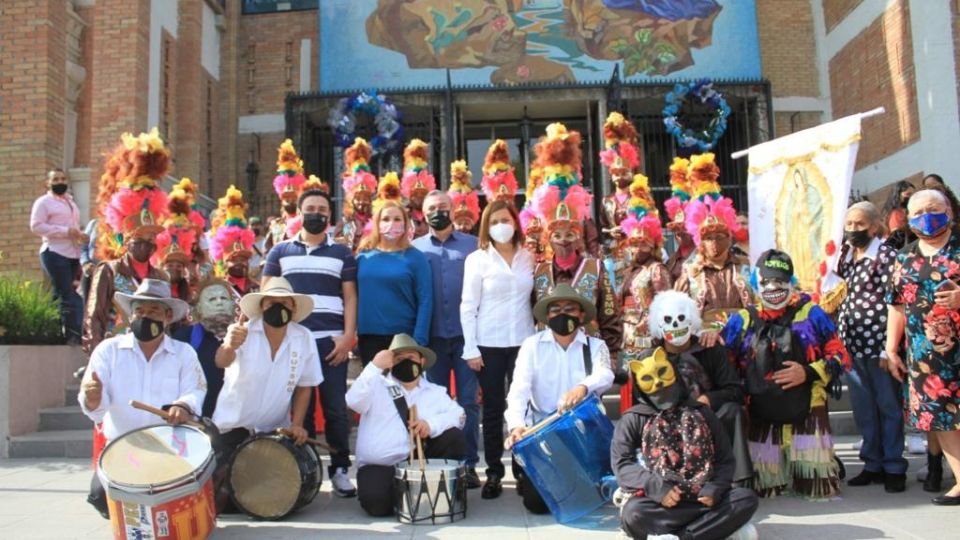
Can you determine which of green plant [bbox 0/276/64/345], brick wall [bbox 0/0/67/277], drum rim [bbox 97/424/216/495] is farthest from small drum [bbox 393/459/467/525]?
brick wall [bbox 0/0/67/277]

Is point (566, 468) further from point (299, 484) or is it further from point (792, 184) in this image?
point (792, 184)

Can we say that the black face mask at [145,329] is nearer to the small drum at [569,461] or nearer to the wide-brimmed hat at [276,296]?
the wide-brimmed hat at [276,296]

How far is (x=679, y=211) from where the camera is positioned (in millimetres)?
7934

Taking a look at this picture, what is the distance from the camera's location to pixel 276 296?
196 inches

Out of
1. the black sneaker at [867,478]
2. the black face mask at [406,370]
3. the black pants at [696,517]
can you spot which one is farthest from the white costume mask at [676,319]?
the black sneaker at [867,478]

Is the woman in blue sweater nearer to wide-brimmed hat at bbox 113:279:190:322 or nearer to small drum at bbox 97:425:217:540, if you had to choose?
wide-brimmed hat at bbox 113:279:190:322

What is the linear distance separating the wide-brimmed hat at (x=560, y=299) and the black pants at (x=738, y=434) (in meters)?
0.97

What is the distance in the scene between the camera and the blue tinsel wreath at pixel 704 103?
15055 millimetres

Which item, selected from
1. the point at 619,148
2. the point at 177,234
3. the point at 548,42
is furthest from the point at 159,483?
the point at 548,42

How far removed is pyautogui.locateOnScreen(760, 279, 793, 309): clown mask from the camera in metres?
5.10

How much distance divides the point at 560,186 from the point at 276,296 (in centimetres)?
291

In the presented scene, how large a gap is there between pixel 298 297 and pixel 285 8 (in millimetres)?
14924

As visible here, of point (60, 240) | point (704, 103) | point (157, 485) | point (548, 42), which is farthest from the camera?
point (548, 42)

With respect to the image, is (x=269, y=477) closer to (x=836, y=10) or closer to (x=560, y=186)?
(x=560, y=186)
